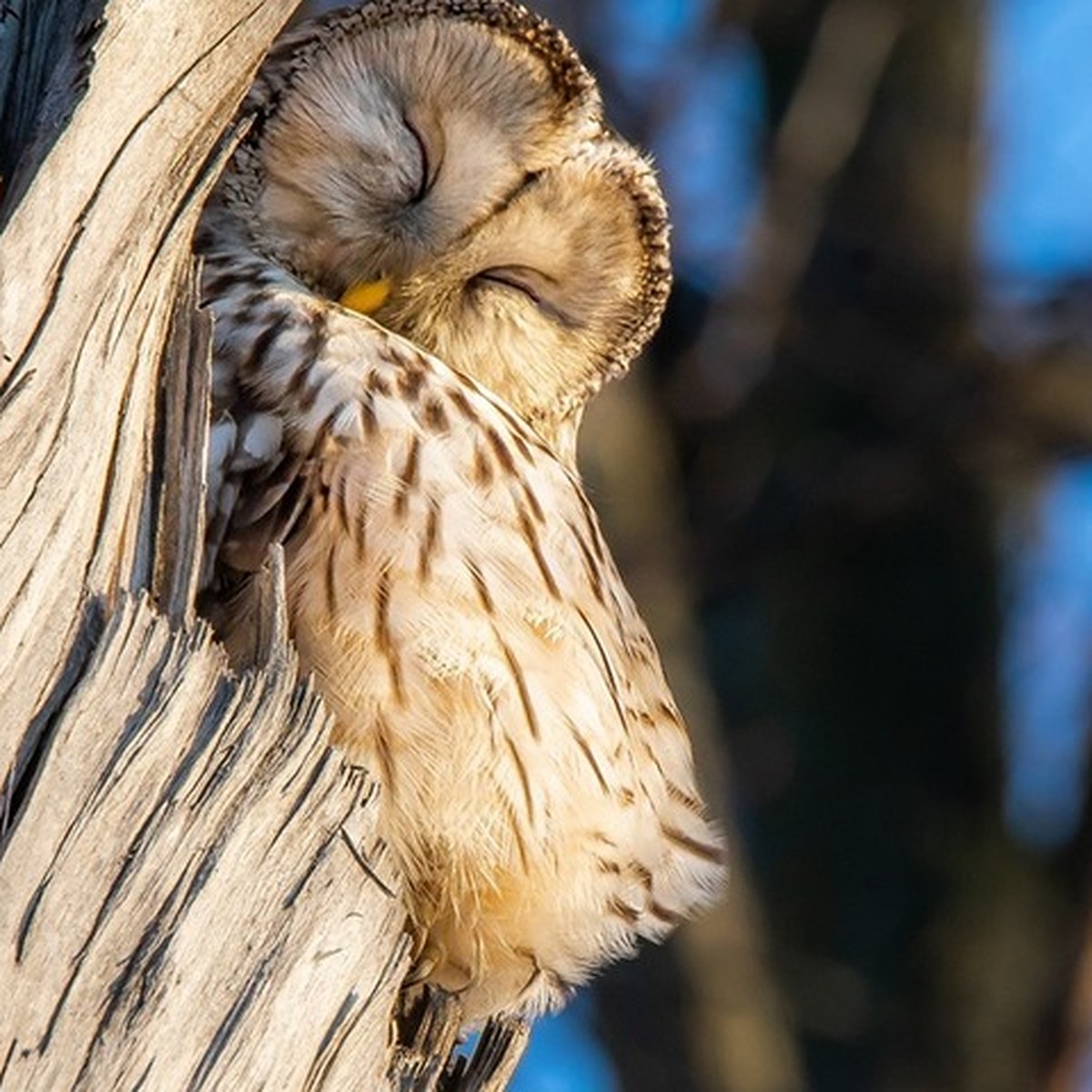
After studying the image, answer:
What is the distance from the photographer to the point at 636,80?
22.6 ft

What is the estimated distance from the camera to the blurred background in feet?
22.8

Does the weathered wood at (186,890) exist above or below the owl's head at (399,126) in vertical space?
below

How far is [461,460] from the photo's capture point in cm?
331

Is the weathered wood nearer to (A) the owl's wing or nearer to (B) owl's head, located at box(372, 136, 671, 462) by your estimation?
(A) the owl's wing

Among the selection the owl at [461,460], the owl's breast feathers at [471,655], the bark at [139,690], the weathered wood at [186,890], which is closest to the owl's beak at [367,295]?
the owl at [461,460]

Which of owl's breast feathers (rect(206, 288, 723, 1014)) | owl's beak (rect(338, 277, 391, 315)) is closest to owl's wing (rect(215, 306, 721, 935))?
owl's breast feathers (rect(206, 288, 723, 1014))

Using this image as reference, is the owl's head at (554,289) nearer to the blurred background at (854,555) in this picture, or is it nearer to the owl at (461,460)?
the owl at (461,460)

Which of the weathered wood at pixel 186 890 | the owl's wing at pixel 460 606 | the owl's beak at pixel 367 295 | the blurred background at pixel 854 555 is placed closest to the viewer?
the weathered wood at pixel 186 890

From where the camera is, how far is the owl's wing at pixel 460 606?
3.05 m

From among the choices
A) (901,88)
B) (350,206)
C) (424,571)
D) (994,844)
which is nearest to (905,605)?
(994,844)

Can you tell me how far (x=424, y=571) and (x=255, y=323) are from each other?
1.41ft

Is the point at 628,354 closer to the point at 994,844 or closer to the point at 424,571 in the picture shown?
the point at 424,571

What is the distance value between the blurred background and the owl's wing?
9.80ft

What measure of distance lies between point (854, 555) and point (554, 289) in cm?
410
